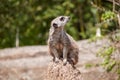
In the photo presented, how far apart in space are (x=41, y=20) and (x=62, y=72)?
1002 cm

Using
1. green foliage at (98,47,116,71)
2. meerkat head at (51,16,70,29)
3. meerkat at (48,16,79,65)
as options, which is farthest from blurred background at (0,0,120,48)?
meerkat head at (51,16,70,29)

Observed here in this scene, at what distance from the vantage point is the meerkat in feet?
30.6

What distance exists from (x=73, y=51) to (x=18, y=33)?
31.1ft

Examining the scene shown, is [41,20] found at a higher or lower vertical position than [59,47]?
lower

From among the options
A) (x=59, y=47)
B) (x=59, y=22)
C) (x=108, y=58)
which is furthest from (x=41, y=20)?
(x=59, y=22)

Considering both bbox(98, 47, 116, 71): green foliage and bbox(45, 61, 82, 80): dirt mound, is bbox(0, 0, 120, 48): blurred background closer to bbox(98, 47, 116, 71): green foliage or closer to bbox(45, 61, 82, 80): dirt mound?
bbox(98, 47, 116, 71): green foliage

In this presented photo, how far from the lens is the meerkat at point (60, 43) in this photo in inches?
368

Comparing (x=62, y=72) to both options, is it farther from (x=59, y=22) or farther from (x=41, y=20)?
(x=41, y=20)

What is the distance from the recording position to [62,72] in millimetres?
9547

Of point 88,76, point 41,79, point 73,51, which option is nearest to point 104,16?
point 73,51

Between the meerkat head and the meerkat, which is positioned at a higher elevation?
the meerkat head

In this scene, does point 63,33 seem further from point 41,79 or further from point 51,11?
point 51,11

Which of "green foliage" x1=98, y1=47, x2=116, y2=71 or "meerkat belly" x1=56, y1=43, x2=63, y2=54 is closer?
"meerkat belly" x1=56, y1=43, x2=63, y2=54

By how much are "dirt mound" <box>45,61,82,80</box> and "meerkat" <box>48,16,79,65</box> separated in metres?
0.08
